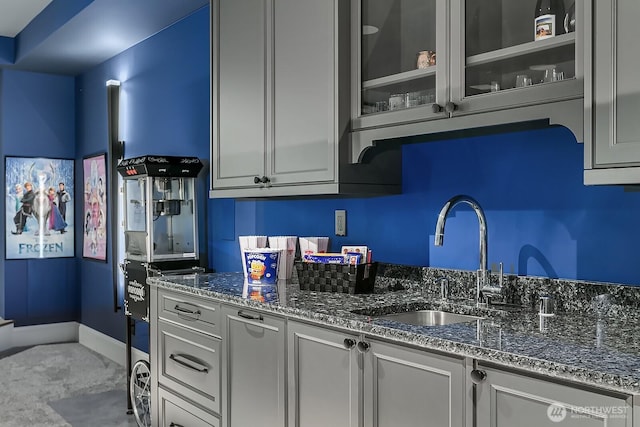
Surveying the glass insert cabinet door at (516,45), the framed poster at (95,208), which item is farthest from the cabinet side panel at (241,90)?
the framed poster at (95,208)

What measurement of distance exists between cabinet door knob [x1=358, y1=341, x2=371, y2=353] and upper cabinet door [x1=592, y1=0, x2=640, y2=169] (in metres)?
0.84

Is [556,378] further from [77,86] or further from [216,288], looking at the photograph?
[77,86]

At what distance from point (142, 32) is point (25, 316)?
3.14 metres

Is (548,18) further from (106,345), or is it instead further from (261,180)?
(106,345)


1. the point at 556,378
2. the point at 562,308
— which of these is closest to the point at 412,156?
the point at 562,308

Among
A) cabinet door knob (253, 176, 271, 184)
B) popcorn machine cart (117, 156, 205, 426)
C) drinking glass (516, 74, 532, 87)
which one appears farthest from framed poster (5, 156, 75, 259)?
drinking glass (516, 74, 532, 87)

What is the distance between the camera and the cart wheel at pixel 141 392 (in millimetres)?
3858

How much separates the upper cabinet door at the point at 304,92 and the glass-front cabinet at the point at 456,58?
0.39ft

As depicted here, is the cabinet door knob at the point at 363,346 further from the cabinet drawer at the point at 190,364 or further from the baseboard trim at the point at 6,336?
the baseboard trim at the point at 6,336

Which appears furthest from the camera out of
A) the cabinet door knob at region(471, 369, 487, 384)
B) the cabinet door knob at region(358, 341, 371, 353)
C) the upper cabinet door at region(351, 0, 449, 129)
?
the upper cabinet door at region(351, 0, 449, 129)

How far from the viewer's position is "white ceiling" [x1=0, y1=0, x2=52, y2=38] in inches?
188

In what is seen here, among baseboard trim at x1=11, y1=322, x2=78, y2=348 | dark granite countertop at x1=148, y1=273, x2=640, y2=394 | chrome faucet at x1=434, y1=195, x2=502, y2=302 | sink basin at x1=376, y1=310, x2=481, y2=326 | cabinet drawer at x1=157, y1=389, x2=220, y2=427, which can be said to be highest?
chrome faucet at x1=434, y1=195, x2=502, y2=302

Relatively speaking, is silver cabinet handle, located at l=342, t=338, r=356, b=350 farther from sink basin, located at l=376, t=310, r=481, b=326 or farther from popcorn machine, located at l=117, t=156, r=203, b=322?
popcorn machine, located at l=117, t=156, r=203, b=322

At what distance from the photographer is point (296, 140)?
2797 mm
